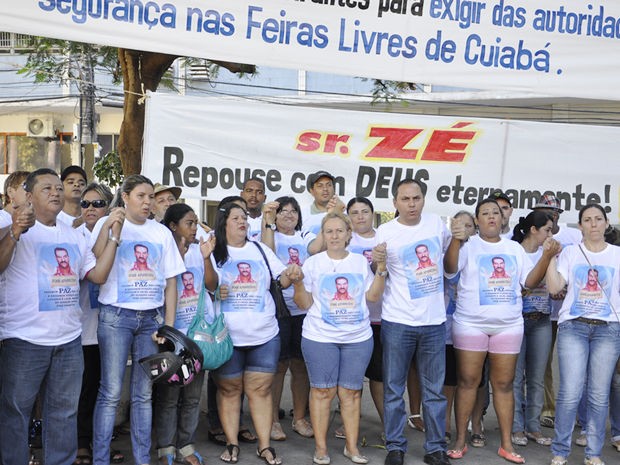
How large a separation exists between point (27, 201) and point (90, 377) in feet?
5.39

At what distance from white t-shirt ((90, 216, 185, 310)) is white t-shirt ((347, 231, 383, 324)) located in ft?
5.45

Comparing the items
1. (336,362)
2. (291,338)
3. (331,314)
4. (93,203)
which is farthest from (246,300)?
(93,203)

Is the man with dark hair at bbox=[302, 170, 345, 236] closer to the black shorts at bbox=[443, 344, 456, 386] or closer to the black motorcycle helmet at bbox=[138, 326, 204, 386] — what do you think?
the black shorts at bbox=[443, 344, 456, 386]

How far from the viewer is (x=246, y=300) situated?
6070 millimetres

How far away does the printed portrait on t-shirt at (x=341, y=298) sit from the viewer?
604cm

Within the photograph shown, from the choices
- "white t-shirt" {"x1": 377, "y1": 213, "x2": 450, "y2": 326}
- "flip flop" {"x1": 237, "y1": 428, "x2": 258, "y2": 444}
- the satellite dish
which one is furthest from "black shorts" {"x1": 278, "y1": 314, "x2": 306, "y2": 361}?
the satellite dish

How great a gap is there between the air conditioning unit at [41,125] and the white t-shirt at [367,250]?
63.7 ft

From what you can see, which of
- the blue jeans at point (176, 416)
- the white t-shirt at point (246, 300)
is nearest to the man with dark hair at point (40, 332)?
the blue jeans at point (176, 416)

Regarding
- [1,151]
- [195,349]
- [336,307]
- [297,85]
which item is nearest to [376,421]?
[336,307]

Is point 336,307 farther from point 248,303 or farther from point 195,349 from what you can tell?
point 195,349

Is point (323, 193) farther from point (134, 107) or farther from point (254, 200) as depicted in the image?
point (134, 107)

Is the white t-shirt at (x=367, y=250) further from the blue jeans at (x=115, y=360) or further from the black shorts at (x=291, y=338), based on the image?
the blue jeans at (x=115, y=360)

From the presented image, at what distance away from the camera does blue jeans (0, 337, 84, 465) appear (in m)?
5.02

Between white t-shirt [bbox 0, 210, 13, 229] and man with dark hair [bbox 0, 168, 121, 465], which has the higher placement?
white t-shirt [bbox 0, 210, 13, 229]
